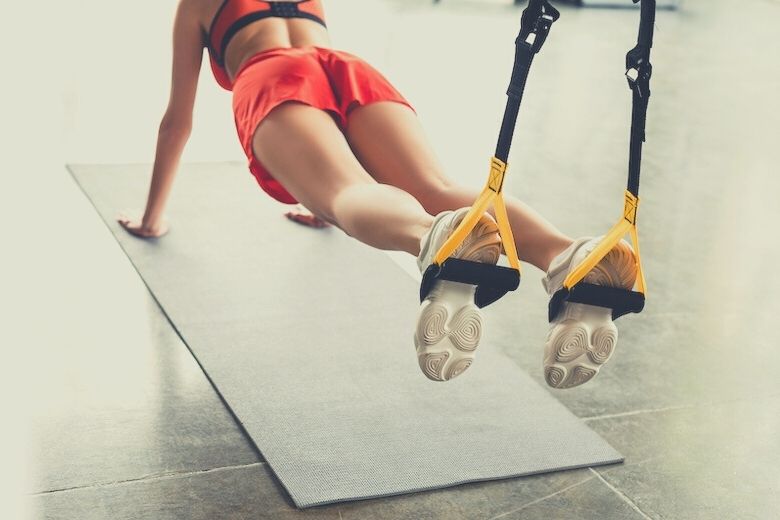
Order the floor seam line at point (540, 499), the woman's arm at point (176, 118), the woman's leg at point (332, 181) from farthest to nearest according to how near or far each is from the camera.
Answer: the woman's arm at point (176, 118)
the floor seam line at point (540, 499)
the woman's leg at point (332, 181)

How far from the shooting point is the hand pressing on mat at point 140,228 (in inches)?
140

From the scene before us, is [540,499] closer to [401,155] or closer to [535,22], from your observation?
[401,155]

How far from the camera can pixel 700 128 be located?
5898 mm

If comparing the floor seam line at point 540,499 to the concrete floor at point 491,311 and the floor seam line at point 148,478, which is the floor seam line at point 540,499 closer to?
the concrete floor at point 491,311

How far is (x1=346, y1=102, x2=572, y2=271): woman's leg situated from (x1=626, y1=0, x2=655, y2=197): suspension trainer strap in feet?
1.11

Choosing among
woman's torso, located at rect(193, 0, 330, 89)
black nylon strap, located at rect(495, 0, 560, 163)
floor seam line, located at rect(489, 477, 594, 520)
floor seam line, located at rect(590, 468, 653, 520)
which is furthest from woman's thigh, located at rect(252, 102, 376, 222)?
floor seam line, located at rect(590, 468, 653, 520)

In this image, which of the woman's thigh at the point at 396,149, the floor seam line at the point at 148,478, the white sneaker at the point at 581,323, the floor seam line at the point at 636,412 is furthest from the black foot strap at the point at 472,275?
the floor seam line at the point at 636,412

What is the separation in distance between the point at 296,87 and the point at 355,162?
0.94ft

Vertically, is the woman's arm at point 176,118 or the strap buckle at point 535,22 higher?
the strap buckle at point 535,22

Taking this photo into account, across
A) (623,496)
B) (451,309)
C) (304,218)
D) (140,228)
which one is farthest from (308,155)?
(304,218)

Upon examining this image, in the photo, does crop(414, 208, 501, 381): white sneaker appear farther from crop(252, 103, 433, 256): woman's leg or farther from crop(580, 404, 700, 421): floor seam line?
crop(580, 404, 700, 421): floor seam line

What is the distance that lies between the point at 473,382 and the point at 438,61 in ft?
13.9

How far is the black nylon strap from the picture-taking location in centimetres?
183

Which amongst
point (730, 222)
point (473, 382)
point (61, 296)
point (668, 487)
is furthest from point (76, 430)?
point (730, 222)
